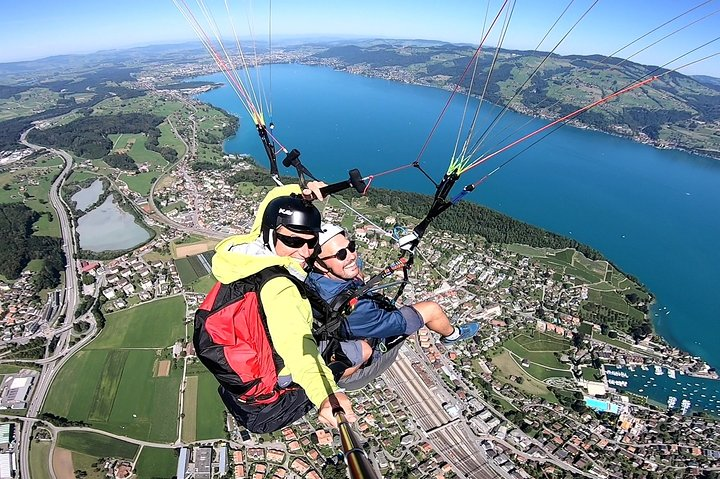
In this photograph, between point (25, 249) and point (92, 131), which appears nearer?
point (25, 249)

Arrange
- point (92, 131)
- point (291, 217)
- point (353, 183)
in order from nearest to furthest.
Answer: point (291, 217) < point (353, 183) < point (92, 131)

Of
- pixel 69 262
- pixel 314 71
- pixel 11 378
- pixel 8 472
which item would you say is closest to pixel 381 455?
pixel 8 472

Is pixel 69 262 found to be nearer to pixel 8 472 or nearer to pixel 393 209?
pixel 8 472

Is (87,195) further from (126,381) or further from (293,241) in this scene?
(293,241)

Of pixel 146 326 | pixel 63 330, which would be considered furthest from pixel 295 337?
pixel 63 330

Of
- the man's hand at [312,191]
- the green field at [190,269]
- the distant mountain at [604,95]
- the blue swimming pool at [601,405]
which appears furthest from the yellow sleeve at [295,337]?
the distant mountain at [604,95]

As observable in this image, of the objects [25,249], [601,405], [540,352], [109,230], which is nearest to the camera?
[601,405]

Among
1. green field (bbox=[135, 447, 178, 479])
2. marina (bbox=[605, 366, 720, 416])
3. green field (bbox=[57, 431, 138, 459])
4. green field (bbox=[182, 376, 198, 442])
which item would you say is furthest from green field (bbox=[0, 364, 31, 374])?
marina (bbox=[605, 366, 720, 416])
